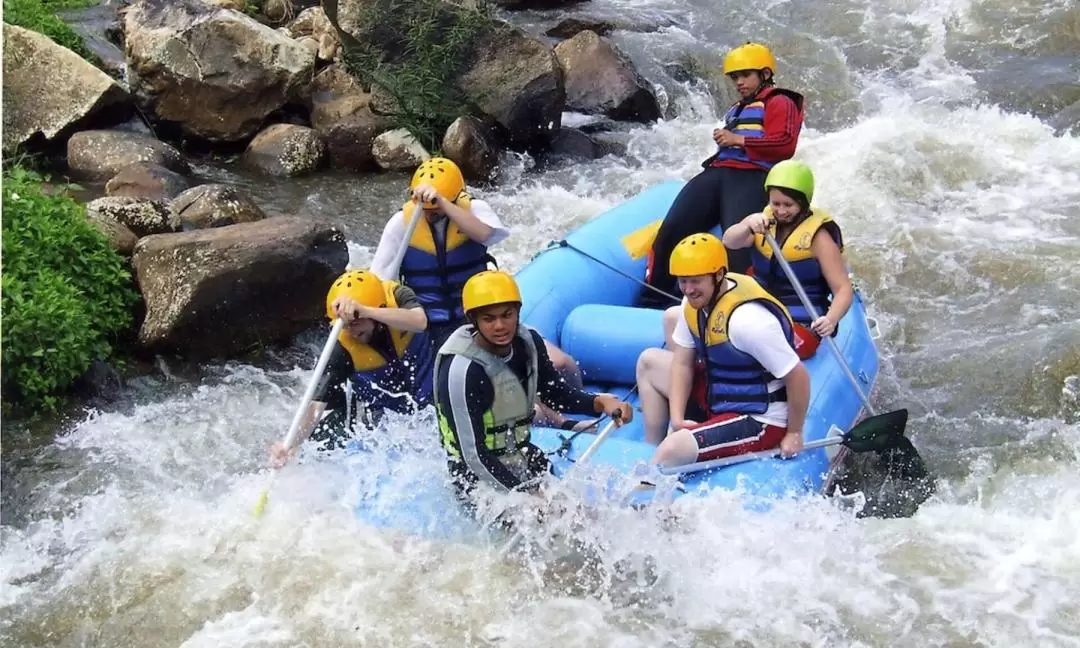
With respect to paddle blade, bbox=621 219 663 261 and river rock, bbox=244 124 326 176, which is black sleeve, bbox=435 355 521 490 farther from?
river rock, bbox=244 124 326 176

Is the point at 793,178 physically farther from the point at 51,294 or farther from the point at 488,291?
the point at 51,294

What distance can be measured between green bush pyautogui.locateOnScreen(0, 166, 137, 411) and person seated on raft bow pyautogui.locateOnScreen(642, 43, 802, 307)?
3.03 metres

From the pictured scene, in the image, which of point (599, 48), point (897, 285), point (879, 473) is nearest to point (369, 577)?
point (879, 473)

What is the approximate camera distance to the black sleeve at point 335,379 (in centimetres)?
452

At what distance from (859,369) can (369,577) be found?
97.3 inches

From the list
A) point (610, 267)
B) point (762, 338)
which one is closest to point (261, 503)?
point (762, 338)

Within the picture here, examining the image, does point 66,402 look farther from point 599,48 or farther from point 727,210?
point 599,48

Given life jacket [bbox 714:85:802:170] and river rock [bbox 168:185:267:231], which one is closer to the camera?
life jacket [bbox 714:85:802:170]

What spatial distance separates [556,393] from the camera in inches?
172

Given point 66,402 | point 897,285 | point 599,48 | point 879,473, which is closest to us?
point 879,473

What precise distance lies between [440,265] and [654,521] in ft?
4.98

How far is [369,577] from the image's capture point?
4.28 m

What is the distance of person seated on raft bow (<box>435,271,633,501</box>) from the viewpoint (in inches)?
149

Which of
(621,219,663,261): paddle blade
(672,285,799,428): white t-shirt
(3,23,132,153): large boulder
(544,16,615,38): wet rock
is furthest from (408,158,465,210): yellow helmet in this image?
(544,16,615,38): wet rock
